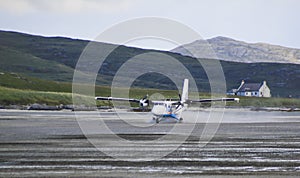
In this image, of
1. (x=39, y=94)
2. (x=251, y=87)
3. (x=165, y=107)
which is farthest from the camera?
(x=251, y=87)

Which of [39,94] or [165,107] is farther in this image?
[39,94]

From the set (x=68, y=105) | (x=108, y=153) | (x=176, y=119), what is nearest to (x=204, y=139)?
(x=108, y=153)

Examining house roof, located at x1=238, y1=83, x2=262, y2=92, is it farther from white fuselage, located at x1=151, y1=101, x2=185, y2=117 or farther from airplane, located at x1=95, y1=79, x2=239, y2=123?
white fuselage, located at x1=151, y1=101, x2=185, y2=117

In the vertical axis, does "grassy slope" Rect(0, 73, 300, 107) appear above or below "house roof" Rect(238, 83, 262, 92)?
below

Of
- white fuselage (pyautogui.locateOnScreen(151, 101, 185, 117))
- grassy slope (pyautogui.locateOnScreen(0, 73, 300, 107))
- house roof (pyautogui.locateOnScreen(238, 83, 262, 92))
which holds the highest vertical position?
house roof (pyautogui.locateOnScreen(238, 83, 262, 92))

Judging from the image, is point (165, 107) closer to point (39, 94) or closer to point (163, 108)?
point (163, 108)

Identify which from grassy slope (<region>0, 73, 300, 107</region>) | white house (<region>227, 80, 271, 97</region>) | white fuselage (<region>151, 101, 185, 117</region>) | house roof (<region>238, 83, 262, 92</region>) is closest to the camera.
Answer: white fuselage (<region>151, 101, 185, 117</region>)

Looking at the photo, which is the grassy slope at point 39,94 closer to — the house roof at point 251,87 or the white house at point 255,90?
the white house at point 255,90

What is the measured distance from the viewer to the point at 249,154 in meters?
24.5

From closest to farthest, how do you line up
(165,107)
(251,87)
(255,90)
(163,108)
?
(163,108) < (165,107) < (255,90) < (251,87)

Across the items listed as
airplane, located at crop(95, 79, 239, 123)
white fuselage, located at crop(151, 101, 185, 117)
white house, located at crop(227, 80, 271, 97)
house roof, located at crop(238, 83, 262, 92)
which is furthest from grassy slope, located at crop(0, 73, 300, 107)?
white fuselage, located at crop(151, 101, 185, 117)

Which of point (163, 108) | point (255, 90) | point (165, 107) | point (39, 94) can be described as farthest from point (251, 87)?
point (163, 108)

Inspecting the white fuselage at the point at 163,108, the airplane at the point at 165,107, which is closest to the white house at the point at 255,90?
the airplane at the point at 165,107

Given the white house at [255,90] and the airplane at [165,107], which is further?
the white house at [255,90]
